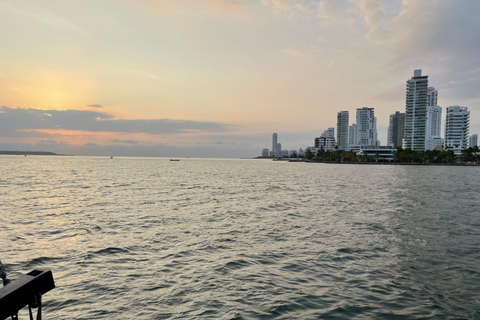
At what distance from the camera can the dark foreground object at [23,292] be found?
484 cm

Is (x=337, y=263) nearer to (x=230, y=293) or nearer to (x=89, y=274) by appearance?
(x=230, y=293)

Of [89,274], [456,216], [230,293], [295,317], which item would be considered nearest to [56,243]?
[89,274]

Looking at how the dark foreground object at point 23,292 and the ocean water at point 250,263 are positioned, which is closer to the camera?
the dark foreground object at point 23,292

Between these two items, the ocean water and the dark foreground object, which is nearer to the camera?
the dark foreground object

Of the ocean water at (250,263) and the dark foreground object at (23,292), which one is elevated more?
the dark foreground object at (23,292)

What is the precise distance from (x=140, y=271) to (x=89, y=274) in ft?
7.68

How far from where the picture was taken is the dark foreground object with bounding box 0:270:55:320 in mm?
4836

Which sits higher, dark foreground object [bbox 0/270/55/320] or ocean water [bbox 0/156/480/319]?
dark foreground object [bbox 0/270/55/320]

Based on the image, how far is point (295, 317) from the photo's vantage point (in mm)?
10594

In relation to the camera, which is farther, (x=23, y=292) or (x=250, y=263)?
(x=250, y=263)

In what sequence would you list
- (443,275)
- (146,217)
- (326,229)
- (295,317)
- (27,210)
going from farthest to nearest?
(27,210), (146,217), (326,229), (443,275), (295,317)

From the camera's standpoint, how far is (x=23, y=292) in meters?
5.12

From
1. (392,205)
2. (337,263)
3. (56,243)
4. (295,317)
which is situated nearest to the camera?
(295,317)

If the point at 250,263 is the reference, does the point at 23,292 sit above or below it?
above
